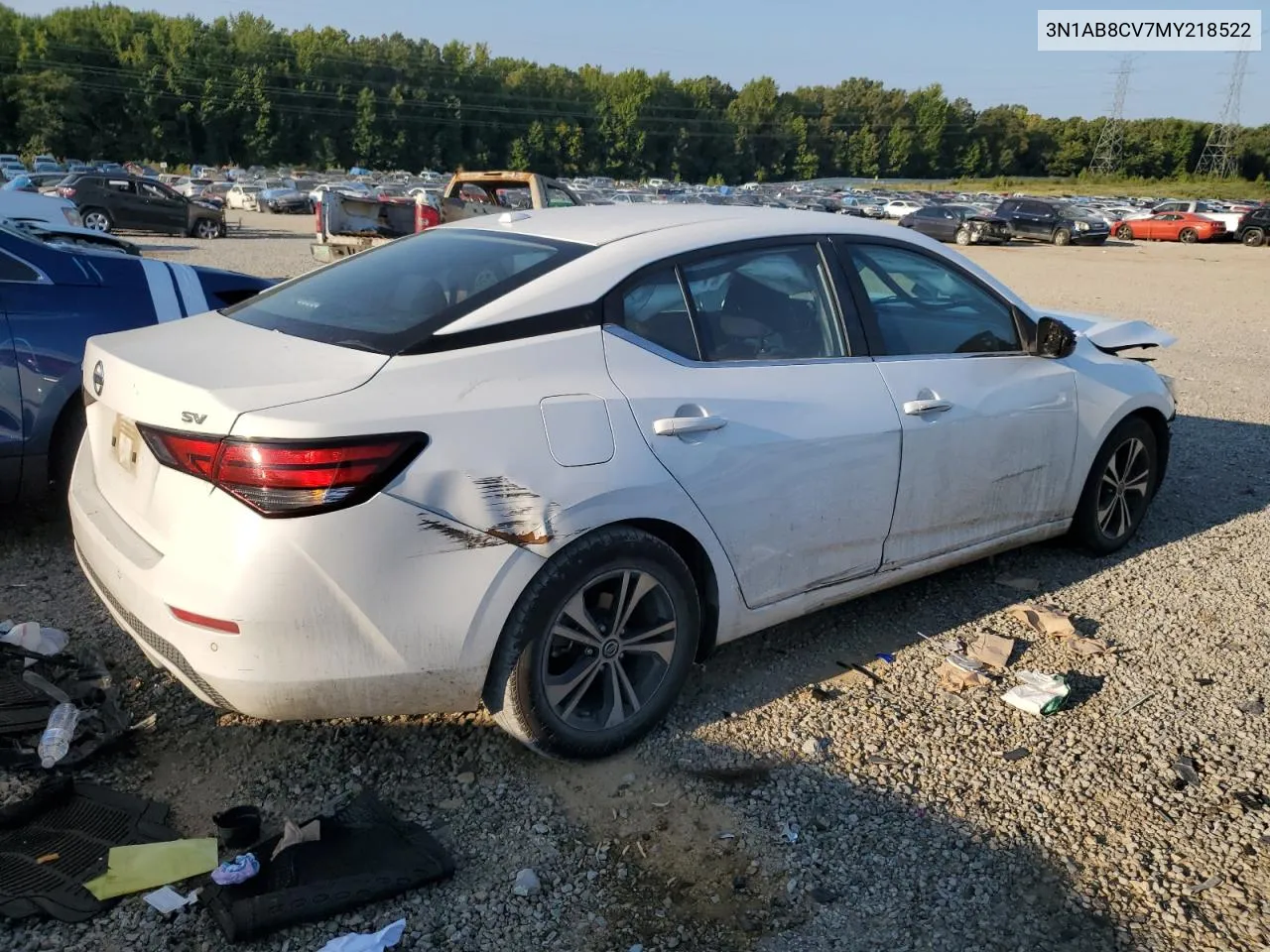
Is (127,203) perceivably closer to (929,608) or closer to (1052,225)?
(929,608)

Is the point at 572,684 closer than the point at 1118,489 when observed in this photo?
Yes

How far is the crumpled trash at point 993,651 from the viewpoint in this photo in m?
3.92

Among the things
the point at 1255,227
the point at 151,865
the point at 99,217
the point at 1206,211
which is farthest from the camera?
the point at 1206,211

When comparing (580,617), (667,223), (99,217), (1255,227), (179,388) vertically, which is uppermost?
(667,223)

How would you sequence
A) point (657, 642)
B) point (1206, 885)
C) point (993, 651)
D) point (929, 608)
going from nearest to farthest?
point (1206, 885), point (657, 642), point (993, 651), point (929, 608)

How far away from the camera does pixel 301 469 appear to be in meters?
2.50

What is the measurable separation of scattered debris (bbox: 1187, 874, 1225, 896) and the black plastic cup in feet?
8.14

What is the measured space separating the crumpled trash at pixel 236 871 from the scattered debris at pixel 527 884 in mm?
646

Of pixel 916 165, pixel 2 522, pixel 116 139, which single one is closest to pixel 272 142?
pixel 116 139

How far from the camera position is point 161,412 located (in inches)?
108

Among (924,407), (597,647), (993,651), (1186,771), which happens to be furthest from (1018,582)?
(597,647)

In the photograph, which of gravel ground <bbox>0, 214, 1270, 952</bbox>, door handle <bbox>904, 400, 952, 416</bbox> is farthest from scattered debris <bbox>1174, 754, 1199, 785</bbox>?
door handle <bbox>904, 400, 952, 416</bbox>

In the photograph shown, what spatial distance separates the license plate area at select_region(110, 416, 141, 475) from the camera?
9.61 feet

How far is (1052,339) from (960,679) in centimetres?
154
